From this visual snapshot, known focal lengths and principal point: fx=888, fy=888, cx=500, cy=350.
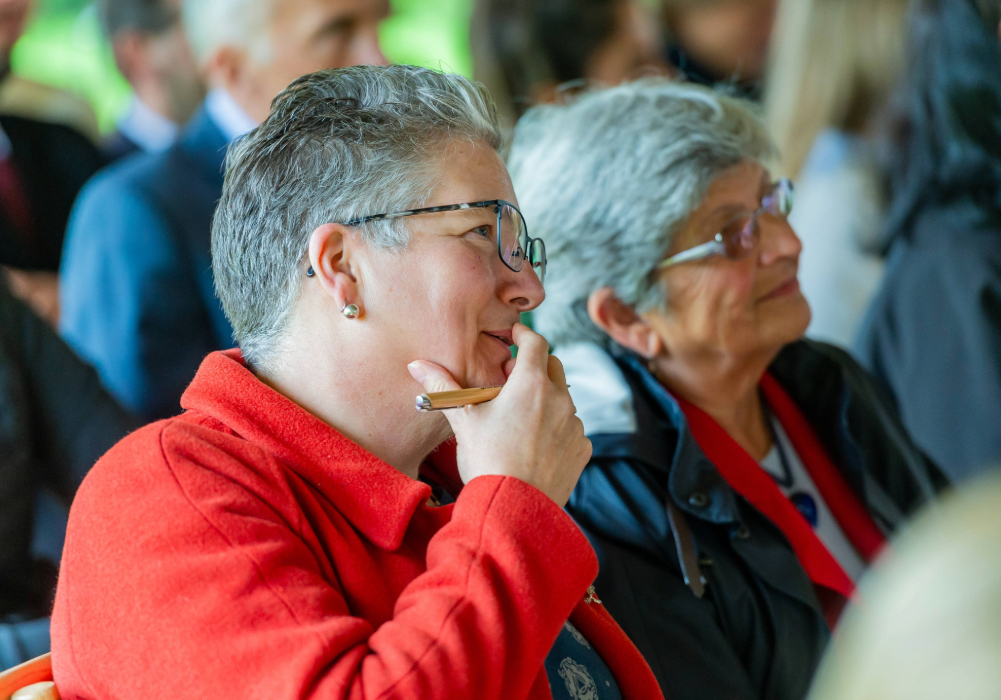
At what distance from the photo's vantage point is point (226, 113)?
2.39 m

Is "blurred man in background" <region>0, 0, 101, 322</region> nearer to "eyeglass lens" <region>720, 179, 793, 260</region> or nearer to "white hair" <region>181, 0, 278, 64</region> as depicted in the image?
"white hair" <region>181, 0, 278, 64</region>

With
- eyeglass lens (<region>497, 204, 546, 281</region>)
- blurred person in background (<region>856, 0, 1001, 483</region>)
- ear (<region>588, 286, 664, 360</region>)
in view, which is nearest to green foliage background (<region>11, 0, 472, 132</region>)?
ear (<region>588, 286, 664, 360</region>)

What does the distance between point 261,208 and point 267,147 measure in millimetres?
80

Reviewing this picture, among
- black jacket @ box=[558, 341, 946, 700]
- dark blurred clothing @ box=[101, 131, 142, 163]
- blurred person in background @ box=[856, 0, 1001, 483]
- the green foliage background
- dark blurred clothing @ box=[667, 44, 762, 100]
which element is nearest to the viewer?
black jacket @ box=[558, 341, 946, 700]

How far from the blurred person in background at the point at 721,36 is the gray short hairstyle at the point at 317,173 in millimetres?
2463

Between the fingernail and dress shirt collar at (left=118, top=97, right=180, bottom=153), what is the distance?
143cm

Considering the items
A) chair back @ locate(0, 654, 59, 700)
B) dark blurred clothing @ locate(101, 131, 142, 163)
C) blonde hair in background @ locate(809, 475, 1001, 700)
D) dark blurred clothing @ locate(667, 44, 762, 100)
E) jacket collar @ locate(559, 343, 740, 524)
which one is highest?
blonde hair in background @ locate(809, 475, 1001, 700)

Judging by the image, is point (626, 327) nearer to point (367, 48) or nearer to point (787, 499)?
point (787, 499)

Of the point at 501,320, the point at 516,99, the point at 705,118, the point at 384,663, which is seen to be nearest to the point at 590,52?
the point at 516,99

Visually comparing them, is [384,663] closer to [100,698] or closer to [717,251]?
[100,698]

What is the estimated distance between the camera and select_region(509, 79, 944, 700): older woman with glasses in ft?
5.30

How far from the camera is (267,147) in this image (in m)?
1.16

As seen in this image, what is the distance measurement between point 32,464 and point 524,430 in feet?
3.92

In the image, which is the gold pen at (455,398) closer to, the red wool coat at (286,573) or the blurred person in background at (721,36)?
the red wool coat at (286,573)
